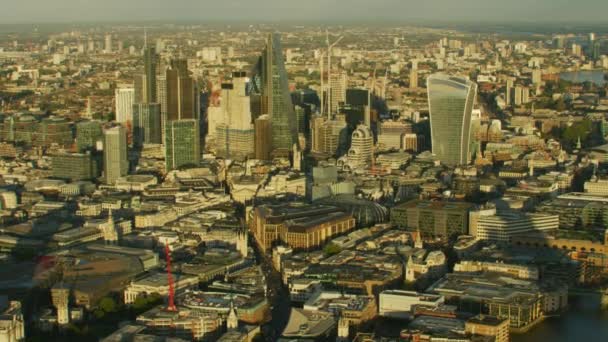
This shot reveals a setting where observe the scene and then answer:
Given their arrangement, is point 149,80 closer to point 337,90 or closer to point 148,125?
point 148,125

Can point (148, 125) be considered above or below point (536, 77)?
below

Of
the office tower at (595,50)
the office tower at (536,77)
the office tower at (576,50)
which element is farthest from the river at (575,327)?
the office tower at (576,50)

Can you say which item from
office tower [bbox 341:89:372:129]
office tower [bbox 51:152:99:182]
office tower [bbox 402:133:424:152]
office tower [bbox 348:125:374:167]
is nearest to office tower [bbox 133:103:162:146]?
office tower [bbox 51:152:99:182]

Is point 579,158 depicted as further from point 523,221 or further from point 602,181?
point 523,221

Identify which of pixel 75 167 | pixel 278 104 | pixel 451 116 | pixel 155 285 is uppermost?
pixel 278 104

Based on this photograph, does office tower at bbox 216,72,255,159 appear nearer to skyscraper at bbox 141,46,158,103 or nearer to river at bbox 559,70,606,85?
skyscraper at bbox 141,46,158,103

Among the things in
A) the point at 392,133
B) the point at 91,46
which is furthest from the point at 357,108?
the point at 91,46
